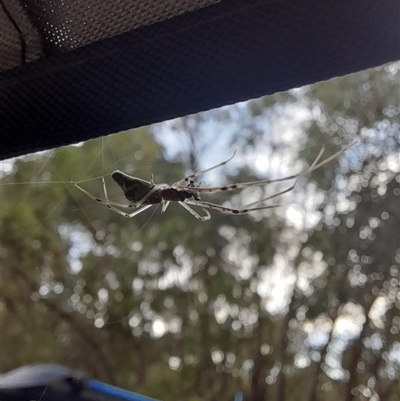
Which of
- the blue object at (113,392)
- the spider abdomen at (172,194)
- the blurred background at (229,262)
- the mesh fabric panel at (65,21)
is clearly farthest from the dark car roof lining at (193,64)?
the blue object at (113,392)

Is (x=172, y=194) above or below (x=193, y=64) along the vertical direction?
below

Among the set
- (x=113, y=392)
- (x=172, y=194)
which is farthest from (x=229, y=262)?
(x=172, y=194)

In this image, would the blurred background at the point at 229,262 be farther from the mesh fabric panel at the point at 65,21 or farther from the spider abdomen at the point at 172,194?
the mesh fabric panel at the point at 65,21

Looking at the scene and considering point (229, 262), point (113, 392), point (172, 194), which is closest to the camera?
point (172, 194)

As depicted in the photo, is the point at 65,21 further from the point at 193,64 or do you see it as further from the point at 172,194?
the point at 172,194

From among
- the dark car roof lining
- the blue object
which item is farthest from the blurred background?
the dark car roof lining

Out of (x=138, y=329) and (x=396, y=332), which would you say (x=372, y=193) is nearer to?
(x=396, y=332)

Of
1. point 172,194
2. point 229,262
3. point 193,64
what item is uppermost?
point 193,64
